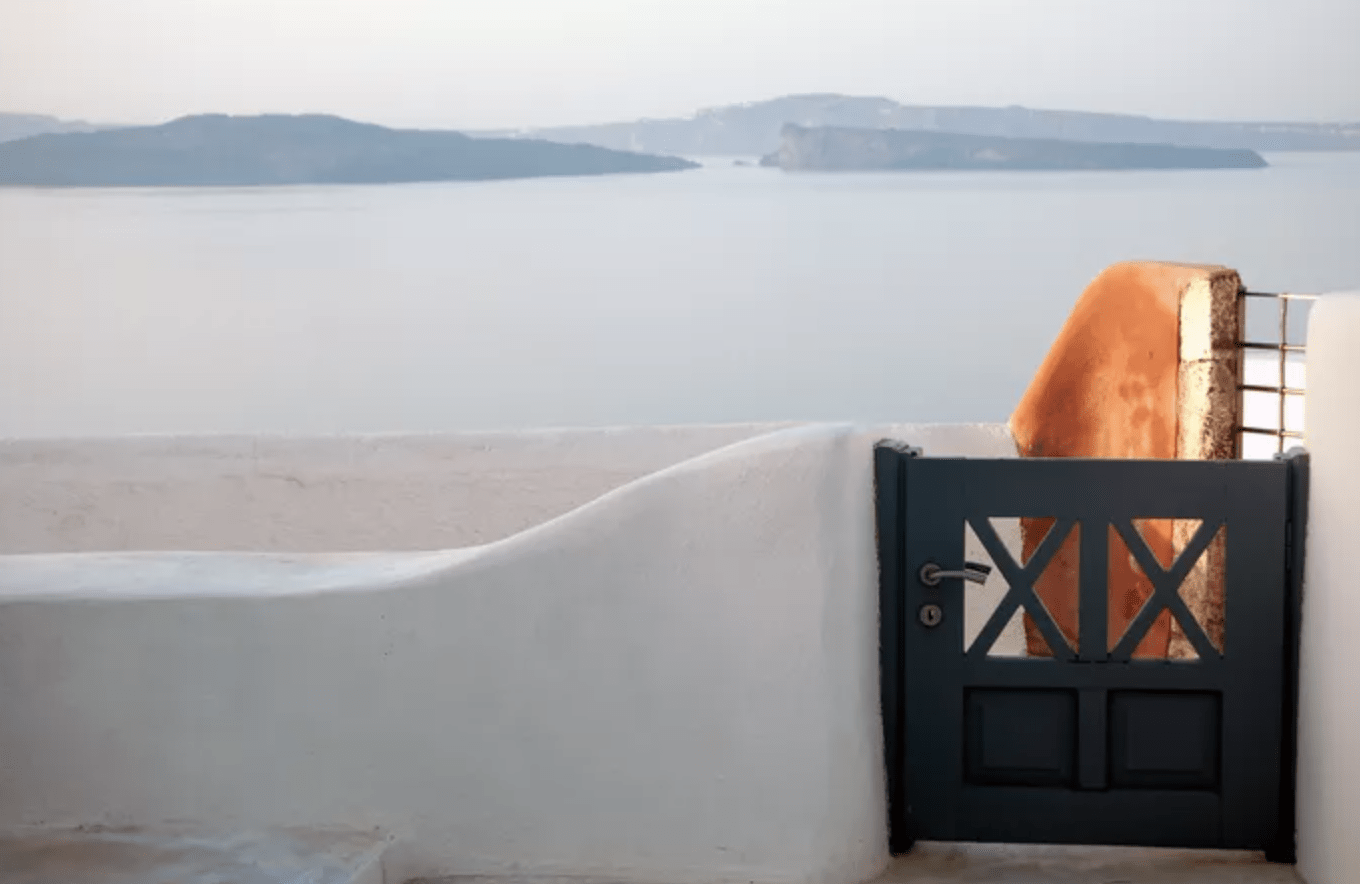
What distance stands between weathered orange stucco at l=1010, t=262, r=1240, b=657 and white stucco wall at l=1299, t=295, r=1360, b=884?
1.75 m

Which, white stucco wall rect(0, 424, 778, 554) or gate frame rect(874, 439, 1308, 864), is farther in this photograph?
white stucco wall rect(0, 424, 778, 554)

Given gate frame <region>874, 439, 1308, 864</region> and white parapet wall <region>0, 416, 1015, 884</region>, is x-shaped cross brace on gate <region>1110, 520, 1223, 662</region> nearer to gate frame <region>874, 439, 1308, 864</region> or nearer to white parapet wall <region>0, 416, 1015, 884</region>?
gate frame <region>874, 439, 1308, 864</region>

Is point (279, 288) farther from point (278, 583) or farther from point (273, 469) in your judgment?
point (278, 583)

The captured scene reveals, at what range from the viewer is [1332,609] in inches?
176

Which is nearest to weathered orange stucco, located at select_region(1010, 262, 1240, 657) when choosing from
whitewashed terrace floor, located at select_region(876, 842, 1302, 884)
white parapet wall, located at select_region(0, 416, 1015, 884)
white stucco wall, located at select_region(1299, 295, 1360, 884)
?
whitewashed terrace floor, located at select_region(876, 842, 1302, 884)

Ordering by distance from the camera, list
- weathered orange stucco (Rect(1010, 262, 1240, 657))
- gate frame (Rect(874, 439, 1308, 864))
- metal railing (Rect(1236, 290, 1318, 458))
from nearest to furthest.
Answer: gate frame (Rect(874, 439, 1308, 864)), metal railing (Rect(1236, 290, 1318, 458)), weathered orange stucco (Rect(1010, 262, 1240, 657))

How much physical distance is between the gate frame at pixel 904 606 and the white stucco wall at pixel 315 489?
366 centimetres

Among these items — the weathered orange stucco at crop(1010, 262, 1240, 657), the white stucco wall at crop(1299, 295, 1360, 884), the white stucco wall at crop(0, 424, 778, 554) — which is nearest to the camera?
the white stucco wall at crop(1299, 295, 1360, 884)

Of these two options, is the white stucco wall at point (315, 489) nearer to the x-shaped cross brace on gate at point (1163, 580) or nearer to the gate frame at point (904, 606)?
the gate frame at point (904, 606)

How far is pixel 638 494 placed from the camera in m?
4.70

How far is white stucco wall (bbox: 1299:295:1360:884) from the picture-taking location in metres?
4.37

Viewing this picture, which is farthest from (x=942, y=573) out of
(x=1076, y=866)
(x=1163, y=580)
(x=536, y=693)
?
(x=536, y=693)

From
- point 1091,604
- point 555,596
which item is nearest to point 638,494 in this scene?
point 555,596

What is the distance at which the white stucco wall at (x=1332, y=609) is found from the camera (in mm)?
4367
